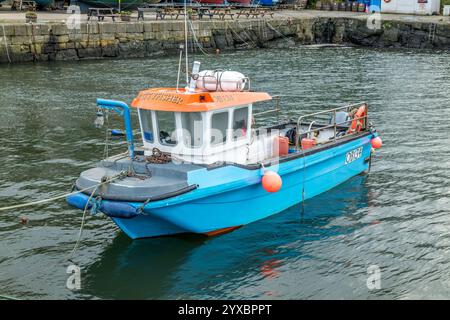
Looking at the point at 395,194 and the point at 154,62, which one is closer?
the point at 395,194

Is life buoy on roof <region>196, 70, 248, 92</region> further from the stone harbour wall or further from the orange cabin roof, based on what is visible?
the stone harbour wall

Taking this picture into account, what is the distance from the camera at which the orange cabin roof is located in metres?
10.6

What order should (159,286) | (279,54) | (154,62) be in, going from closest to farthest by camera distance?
(159,286), (154,62), (279,54)

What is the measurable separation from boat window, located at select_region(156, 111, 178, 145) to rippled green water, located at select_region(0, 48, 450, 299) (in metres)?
1.74

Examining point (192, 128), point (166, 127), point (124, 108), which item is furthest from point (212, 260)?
point (124, 108)

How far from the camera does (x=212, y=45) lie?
127 feet

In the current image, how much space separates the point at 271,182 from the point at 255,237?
3.77 feet

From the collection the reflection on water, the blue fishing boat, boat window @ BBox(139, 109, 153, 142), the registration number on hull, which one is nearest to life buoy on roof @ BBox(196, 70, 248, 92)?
the blue fishing boat

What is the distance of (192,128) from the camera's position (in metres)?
10.8

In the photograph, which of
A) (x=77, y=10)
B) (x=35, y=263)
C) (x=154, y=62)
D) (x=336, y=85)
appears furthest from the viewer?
(x=77, y=10)

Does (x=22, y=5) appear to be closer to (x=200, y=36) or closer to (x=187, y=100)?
(x=200, y=36)
